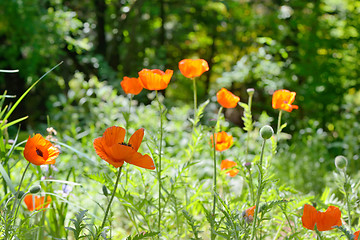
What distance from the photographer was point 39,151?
3.41ft

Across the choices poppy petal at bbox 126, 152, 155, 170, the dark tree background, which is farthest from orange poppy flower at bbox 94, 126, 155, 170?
the dark tree background

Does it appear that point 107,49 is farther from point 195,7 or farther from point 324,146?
point 324,146

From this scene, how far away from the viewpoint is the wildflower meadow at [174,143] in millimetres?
1238

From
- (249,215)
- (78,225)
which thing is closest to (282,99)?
(249,215)

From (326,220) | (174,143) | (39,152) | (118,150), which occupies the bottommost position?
(174,143)

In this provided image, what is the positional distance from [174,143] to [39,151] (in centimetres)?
192

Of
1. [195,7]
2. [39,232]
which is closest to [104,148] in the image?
[39,232]

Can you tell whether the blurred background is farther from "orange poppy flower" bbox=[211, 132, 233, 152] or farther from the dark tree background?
"orange poppy flower" bbox=[211, 132, 233, 152]

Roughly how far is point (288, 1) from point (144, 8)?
1.34 metres

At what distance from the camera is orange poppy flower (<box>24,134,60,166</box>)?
1.00 meters

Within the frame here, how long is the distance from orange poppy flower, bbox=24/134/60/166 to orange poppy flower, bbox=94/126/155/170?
16 cm

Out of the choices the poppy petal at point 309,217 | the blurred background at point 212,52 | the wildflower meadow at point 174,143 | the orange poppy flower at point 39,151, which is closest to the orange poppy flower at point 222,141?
the wildflower meadow at point 174,143

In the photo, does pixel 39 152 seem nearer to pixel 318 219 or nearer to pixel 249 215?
pixel 249 215

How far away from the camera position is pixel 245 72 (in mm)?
3730
